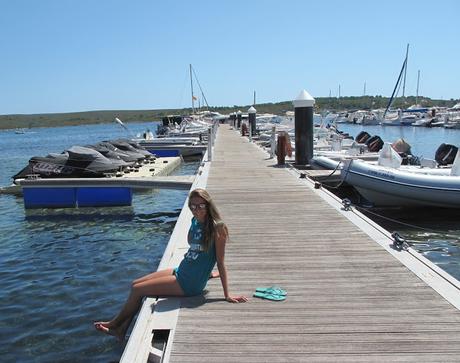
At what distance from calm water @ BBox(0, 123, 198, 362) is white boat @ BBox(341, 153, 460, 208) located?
4923 millimetres

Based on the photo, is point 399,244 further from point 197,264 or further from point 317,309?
point 197,264

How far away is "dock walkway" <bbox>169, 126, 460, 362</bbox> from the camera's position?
3.51 m

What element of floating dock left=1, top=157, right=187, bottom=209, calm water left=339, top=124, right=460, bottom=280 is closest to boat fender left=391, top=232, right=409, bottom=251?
calm water left=339, top=124, right=460, bottom=280

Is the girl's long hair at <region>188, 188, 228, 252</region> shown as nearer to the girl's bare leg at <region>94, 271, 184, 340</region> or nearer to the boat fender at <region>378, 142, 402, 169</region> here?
the girl's bare leg at <region>94, 271, 184, 340</region>

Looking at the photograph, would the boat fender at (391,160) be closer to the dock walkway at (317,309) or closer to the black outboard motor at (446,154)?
the black outboard motor at (446,154)

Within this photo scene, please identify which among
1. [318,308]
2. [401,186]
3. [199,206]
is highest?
[199,206]

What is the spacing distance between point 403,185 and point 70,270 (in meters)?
7.37

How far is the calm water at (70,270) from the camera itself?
232 inches

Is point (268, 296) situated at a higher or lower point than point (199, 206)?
lower

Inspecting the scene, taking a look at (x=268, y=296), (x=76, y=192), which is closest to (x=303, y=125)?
(x=76, y=192)

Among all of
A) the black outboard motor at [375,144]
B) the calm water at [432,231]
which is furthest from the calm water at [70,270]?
the black outboard motor at [375,144]

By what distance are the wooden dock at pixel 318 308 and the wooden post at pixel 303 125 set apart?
7.38 m

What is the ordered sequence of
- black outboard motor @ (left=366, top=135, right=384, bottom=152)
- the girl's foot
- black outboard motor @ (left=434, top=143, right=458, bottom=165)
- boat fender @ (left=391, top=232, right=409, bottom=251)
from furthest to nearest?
black outboard motor @ (left=366, top=135, right=384, bottom=152)
black outboard motor @ (left=434, top=143, right=458, bottom=165)
boat fender @ (left=391, top=232, right=409, bottom=251)
the girl's foot

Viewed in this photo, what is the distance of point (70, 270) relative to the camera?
29.1 ft
